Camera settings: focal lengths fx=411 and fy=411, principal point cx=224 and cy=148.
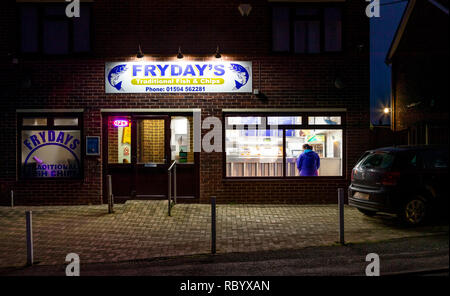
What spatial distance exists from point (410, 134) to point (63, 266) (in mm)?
12785

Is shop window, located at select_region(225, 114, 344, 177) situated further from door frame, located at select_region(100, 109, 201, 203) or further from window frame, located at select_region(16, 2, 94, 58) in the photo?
window frame, located at select_region(16, 2, 94, 58)

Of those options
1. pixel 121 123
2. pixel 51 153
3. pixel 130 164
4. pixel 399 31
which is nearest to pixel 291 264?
pixel 130 164

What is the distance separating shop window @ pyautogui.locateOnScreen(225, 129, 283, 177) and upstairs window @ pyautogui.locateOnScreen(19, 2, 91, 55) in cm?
514

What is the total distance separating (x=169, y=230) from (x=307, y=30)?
716 cm

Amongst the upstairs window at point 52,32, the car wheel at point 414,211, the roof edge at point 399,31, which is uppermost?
the roof edge at point 399,31

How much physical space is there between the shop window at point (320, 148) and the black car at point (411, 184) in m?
3.10

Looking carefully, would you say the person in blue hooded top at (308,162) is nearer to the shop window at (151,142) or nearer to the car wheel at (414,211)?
the car wheel at (414,211)

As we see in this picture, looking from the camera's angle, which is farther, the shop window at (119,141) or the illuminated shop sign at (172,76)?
the shop window at (119,141)

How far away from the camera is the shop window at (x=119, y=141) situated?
1229 cm

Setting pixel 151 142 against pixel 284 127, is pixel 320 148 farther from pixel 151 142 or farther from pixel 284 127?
pixel 151 142

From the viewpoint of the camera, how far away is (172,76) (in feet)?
39.3

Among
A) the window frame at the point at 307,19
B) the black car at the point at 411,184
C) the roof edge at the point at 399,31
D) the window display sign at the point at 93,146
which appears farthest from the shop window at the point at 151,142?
the roof edge at the point at 399,31
